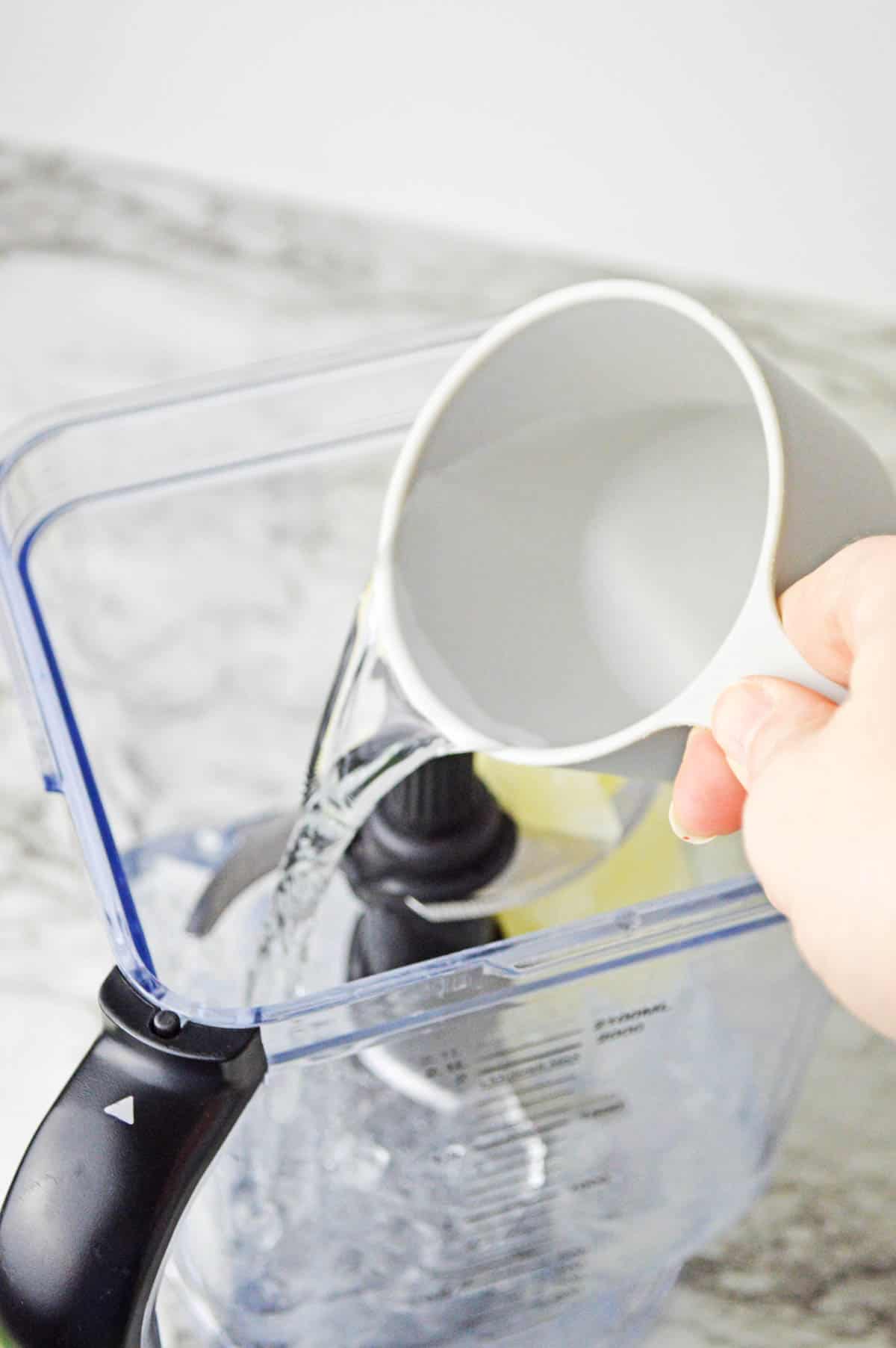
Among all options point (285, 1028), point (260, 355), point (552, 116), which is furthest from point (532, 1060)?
point (552, 116)

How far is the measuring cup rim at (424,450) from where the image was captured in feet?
1.18

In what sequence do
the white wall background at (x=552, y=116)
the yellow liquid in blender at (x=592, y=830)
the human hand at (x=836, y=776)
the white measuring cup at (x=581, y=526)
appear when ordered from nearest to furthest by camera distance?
the human hand at (x=836, y=776), the white measuring cup at (x=581, y=526), the yellow liquid in blender at (x=592, y=830), the white wall background at (x=552, y=116)

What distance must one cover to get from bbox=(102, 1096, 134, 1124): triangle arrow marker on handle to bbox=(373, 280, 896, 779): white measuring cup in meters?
0.12

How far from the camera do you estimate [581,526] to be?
450 millimetres

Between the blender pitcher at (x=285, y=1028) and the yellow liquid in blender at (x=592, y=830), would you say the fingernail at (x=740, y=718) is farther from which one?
the yellow liquid in blender at (x=592, y=830)

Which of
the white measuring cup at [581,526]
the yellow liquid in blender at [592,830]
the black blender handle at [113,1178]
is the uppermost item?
the white measuring cup at [581,526]

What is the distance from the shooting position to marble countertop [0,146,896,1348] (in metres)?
0.52

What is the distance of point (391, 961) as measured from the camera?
0.50m

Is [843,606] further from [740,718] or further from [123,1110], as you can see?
[123,1110]

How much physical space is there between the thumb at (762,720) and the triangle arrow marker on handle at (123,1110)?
15 centimetres

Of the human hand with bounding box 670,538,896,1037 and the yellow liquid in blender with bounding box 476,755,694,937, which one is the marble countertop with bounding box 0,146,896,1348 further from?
the human hand with bounding box 670,538,896,1037

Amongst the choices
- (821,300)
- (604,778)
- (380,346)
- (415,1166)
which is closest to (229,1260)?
(415,1166)

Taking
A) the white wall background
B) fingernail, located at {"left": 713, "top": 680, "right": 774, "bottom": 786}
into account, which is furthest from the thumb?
the white wall background

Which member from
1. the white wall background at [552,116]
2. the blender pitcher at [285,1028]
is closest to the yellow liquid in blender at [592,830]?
the blender pitcher at [285,1028]
